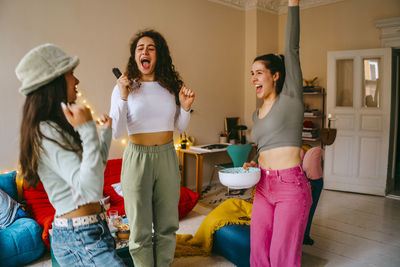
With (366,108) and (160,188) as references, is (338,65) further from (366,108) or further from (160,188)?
(160,188)

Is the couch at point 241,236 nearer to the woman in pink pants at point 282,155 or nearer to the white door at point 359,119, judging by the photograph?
the woman in pink pants at point 282,155

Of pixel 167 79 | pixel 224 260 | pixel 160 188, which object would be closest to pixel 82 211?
pixel 160 188

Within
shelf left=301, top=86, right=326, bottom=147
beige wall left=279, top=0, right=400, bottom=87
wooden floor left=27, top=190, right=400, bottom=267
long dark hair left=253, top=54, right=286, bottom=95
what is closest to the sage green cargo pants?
long dark hair left=253, top=54, right=286, bottom=95

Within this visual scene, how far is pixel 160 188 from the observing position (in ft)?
5.89

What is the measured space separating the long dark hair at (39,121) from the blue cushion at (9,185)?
2.16 metres

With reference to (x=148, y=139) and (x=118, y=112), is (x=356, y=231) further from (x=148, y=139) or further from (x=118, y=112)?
(x=118, y=112)

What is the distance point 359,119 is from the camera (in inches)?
183

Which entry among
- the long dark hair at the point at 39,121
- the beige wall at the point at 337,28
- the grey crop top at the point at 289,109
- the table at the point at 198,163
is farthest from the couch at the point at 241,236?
the beige wall at the point at 337,28

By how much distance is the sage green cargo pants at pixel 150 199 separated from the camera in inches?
68.1

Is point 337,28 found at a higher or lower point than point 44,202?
higher

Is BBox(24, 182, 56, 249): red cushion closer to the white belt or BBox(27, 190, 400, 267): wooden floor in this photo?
BBox(27, 190, 400, 267): wooden floor

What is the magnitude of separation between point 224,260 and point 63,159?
1.95 m

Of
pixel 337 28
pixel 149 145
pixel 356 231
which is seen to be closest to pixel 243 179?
pixel 149 145

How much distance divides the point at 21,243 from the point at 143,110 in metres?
1.67
